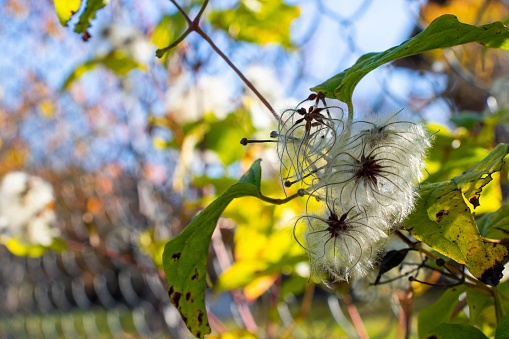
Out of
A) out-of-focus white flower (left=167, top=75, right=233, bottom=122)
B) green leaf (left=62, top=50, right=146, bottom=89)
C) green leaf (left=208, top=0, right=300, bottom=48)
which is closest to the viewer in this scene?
green leaf (left=208, top=0, right=300, bottom=48)

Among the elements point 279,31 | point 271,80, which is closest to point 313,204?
point 279,31

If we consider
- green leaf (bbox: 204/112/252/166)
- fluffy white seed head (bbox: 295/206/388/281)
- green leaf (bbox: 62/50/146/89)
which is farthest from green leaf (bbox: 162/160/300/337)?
green leaf (bbox: 62/50/146/89)

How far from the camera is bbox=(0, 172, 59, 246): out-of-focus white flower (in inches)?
52.3

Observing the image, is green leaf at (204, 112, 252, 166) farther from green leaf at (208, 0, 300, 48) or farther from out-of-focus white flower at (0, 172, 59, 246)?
out-of-focus white flower at (0, 172, 59, 246)

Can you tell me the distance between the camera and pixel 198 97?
1415 mm

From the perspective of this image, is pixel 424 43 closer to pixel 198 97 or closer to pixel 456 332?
pixel 456 332

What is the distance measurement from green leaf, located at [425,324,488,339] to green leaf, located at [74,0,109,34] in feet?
1.40

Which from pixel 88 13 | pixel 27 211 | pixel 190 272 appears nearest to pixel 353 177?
pixel 190 272

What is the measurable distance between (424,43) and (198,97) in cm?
104


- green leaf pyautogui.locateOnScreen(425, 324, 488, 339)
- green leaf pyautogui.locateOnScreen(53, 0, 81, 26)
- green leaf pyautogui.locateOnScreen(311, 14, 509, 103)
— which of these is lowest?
green leaf pyautogui.locateOnScreen(425, 324, 488, 339)

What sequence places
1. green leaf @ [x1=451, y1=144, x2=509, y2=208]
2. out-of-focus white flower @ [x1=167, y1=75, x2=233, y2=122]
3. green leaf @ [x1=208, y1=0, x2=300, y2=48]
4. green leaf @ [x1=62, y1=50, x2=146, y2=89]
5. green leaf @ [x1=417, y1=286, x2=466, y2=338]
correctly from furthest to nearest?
out-of-focus white flower @ [x1=167, y1=75, x2=233, y2=122] → green leaf @ [x1=62, y1=50, x2=146, y2=89] → green leaf @ [x1=208, y1=0, x2=300, y2=48] → green leaf @ [x1=417, y1=286, x2=466, y2=338] → green leaf @ [x1=451, y1=144, x2=509, y2=208]

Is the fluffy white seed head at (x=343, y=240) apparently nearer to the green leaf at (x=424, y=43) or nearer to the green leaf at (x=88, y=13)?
the green leaf at (x=424, y=43)

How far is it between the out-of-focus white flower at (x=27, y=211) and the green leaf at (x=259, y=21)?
0.58 meters

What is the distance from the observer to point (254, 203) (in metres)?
1.08
